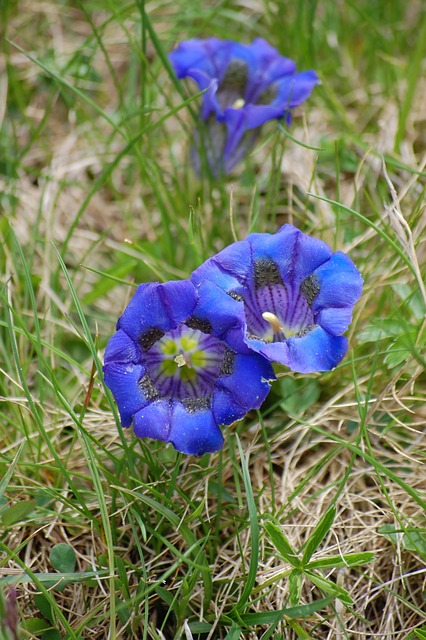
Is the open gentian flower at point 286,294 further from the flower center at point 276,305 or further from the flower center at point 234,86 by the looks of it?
the flower center at point 234,86

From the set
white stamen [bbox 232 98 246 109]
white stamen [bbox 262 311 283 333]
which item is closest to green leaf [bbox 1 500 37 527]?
white stamen [bbox 262 311 283 333]

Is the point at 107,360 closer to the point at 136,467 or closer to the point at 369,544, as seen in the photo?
the point at 136,467

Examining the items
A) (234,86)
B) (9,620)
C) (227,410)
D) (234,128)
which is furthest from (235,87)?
(9,620)

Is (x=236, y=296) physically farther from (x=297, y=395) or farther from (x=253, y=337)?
(x=297, y=395)

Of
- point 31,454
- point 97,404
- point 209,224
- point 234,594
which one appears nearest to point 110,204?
point 209,224

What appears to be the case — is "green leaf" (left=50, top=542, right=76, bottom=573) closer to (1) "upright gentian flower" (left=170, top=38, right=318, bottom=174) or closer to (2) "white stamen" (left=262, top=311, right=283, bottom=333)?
(2) "white stamen" (left=262, top=311, right=283, bottom=333)
